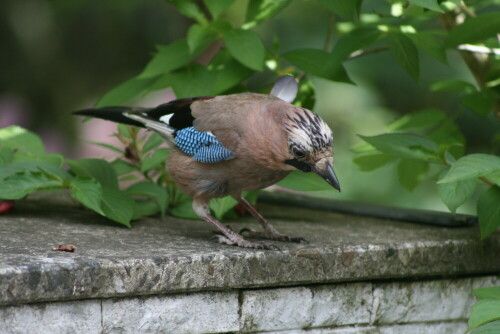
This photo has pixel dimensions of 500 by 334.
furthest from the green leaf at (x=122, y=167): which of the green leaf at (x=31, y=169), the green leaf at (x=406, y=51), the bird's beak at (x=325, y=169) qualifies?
the green leaf at (x=406, y=51)

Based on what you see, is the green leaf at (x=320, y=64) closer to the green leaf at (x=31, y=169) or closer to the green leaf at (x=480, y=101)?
the green leaf at (x=480, y=101)

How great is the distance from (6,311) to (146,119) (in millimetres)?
1285

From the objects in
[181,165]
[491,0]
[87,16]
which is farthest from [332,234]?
[87,16]

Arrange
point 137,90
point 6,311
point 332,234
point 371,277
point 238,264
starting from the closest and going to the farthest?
point 6,311 → point 238,264 → point 371,277 → point 332,234 → point 137,90

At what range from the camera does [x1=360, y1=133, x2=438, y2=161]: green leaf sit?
3.12 metres

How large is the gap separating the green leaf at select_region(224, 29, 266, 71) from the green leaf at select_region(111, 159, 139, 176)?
0.71m

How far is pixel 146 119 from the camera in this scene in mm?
3488

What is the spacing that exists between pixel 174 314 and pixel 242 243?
1.57 feet

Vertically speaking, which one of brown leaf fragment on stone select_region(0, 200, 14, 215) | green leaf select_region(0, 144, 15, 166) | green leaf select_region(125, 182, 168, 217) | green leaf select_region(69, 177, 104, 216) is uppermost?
green leaf select_region(0, 144, 15, 166)

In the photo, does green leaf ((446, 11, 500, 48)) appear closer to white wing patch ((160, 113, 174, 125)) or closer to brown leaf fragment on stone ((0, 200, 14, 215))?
white wing patch ((160, 113, 174, 125))

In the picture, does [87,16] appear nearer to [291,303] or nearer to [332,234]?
[332,234]

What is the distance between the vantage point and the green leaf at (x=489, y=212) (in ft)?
9.84

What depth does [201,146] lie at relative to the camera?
325 cm

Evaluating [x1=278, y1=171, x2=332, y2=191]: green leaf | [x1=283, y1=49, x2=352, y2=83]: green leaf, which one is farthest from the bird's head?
[x1=283, y1=49, x2=352, y2=83]: green leaf
